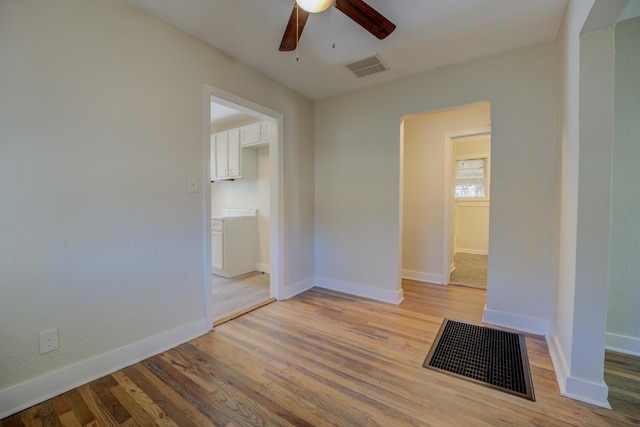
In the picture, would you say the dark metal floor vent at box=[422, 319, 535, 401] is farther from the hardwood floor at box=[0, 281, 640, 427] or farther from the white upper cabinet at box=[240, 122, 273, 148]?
the white upper cabinet at box=[240, 122, 273, 148]

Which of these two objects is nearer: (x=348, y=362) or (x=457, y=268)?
(x=348, y=362)

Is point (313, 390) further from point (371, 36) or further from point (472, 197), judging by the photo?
point (472, 197)

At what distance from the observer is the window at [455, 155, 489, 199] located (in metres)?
5.75

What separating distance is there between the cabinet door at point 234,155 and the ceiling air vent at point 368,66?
2.19 m

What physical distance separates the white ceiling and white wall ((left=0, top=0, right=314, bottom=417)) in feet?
0.89

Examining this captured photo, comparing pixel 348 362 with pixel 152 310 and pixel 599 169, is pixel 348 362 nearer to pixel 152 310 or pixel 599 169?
pixel 152 310

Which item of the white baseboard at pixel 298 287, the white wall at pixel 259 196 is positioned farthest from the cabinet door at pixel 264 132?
the white baseboard at pixel 298 287

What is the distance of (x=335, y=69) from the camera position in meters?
2.72

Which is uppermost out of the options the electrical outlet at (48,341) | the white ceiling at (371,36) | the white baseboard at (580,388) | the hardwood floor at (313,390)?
the white ceiling at (371,36)

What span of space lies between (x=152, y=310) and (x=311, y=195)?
7.10ft

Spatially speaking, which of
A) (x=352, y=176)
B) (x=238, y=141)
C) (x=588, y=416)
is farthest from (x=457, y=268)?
(x=238, y=141)

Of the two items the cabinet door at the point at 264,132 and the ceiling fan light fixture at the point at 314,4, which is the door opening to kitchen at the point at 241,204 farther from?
the ceiling fan light fixture at the point at 314,4

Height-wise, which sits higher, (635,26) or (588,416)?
(635,26)

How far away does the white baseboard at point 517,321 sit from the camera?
229cm
